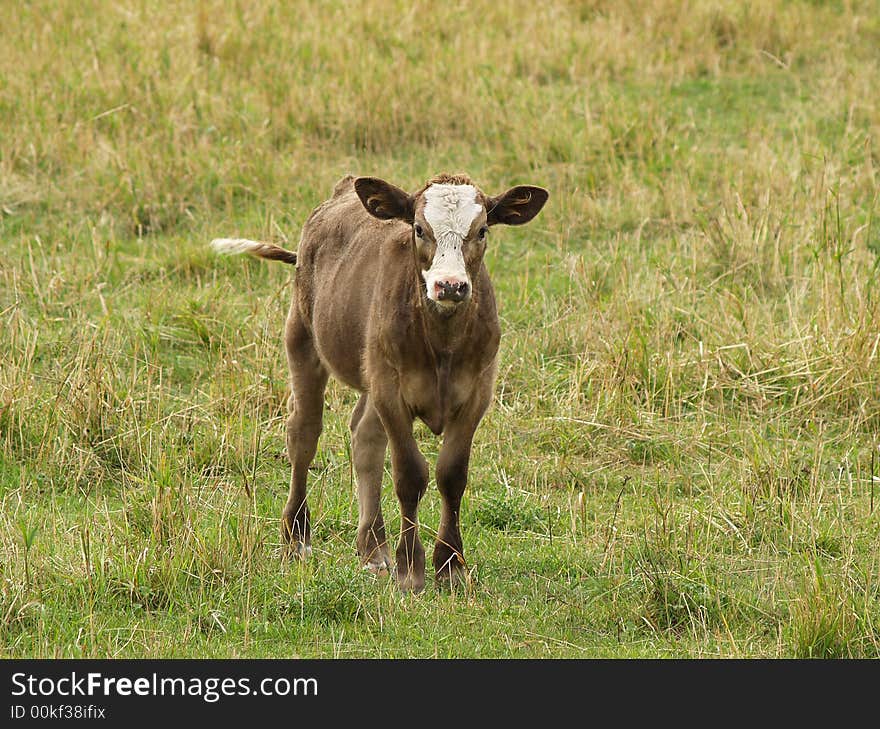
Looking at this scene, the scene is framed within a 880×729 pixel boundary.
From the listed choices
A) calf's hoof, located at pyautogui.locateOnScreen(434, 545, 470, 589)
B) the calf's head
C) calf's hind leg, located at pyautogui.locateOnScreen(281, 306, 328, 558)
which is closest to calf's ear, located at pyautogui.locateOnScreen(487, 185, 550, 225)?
the calf's head

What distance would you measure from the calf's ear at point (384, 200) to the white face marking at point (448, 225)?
18 centimetres

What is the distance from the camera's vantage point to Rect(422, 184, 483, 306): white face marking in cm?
583

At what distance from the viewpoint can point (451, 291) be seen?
18.8 ft

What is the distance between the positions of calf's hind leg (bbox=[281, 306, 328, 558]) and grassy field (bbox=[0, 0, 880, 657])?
25cm

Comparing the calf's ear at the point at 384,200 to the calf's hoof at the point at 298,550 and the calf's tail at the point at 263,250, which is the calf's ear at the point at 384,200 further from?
the calf's hoof at the point at 298,550

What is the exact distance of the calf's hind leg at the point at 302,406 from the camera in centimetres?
723

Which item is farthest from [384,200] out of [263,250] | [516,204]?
[263,250]

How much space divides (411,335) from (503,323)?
3204mm

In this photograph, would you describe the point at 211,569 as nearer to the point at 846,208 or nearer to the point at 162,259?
the point at 162,259

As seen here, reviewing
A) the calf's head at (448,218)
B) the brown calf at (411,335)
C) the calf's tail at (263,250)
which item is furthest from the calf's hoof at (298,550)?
the calf's tail at (263,250)

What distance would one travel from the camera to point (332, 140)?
12109 mm

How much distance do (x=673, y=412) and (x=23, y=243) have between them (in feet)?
16.2

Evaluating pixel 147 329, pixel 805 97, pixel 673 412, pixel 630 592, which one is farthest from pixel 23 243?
pixel 805 97

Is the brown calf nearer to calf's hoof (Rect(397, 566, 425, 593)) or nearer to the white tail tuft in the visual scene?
calf's hoof (Rect(397, 566, 425, 593))
